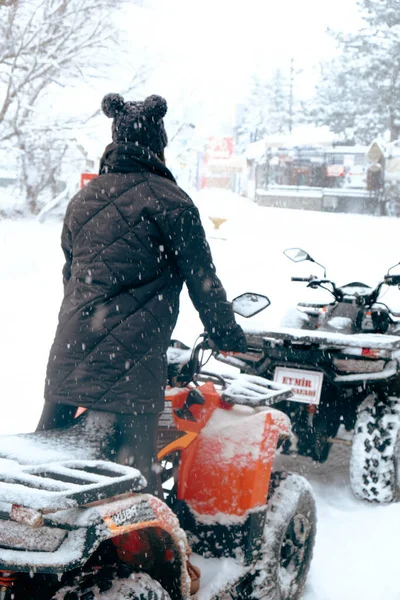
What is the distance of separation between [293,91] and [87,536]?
261ft

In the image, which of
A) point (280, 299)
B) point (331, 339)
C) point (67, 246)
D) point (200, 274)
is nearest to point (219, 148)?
point (280, 299)

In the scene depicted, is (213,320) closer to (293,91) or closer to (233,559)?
(233,559)

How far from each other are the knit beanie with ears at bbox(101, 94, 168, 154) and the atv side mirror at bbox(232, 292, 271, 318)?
88 centimetres

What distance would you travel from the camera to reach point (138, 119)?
8.50 ft

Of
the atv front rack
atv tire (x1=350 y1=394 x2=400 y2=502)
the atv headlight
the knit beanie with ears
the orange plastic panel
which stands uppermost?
the knit beanie with ears

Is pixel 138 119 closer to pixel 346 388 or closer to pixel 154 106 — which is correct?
pixel 154 106

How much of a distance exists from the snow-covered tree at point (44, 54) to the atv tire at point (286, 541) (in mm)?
14869

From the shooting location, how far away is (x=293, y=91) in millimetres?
77312

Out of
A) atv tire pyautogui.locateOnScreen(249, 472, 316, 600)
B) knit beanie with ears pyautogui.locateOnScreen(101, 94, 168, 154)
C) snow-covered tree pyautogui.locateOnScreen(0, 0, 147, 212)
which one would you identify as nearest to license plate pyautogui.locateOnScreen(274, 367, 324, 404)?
atv tire pyautogui.locateOnScreen(249, 472, 316, 600)

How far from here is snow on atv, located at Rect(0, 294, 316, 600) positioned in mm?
1842

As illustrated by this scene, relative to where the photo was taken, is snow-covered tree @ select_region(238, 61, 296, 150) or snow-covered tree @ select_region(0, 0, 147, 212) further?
snow-covered tree @ select_region(238, 61, 296, 150)

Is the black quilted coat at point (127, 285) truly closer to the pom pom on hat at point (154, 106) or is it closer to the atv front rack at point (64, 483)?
the pom pom on hat at point (154, 106)

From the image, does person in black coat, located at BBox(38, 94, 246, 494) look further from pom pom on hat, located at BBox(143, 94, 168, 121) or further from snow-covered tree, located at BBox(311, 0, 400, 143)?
snow-covered tree, located at BBox(311, 0, 400, 143)

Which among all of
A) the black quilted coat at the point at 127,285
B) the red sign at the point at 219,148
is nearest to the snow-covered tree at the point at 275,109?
the red sign at the point at 219,148
